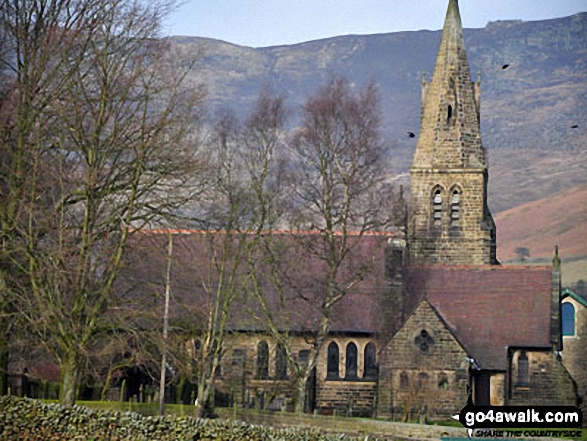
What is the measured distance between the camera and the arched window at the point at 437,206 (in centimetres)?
5691

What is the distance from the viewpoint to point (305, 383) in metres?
46.2

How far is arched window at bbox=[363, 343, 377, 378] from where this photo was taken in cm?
5116

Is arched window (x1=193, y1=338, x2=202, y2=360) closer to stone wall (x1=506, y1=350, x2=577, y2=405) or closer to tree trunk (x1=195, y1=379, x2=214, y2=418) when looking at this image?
tree trunk (x1=195, y1=379, x2=214, y2=418)

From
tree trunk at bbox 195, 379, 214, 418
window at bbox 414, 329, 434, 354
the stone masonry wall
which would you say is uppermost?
the stone masonry wall

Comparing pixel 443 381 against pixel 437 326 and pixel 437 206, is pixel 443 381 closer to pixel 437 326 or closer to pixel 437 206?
pixel 437 326

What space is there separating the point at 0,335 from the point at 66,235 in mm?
3716

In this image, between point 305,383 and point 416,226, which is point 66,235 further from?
point 416,226

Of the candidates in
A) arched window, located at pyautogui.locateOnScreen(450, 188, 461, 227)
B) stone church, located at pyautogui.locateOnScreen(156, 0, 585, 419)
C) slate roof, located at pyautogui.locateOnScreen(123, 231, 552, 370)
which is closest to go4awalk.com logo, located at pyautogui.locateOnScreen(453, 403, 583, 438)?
stone church, located at pyautogui.locateOnScreen(156, 0, 585, 419)

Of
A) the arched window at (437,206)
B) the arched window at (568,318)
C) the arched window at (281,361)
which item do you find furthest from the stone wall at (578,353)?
the arched window at (281,361)

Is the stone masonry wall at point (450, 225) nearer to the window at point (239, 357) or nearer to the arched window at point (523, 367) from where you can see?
the arched window at point (523, 367)

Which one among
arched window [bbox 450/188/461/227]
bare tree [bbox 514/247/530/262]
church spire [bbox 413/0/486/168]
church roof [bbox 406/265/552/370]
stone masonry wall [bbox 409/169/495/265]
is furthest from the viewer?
bare tree [bbox 514/247/530/262]

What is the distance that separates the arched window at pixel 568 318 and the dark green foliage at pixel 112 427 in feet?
99.3

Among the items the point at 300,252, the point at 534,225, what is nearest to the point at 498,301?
the point at 300,252

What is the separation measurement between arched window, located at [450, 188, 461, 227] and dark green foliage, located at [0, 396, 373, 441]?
2851cm
